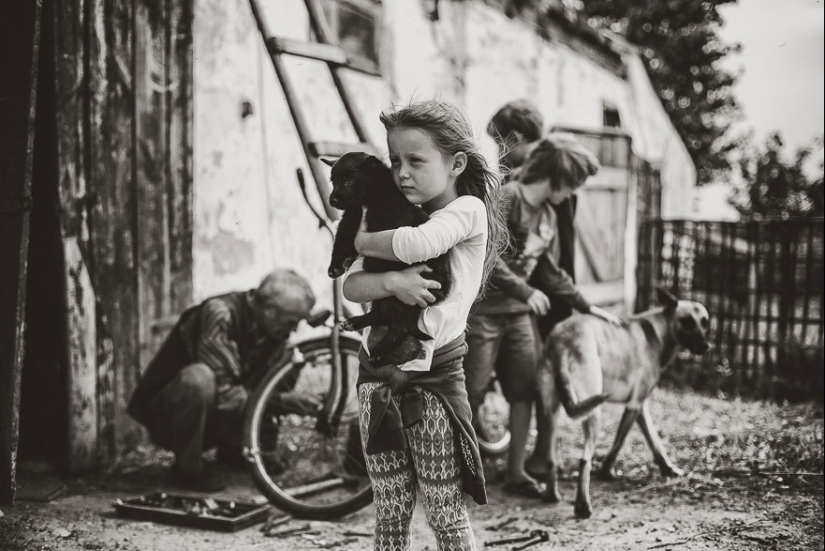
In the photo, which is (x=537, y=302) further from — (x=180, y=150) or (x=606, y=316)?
(x=180, y=150)

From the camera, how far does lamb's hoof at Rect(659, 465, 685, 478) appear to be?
4.36 m

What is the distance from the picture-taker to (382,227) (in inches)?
93.8

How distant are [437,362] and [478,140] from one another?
708mm

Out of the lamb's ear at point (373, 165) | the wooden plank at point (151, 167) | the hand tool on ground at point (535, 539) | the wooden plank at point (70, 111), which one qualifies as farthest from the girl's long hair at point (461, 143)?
the wooden plank at point (151, 167)

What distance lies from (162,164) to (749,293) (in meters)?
4.91

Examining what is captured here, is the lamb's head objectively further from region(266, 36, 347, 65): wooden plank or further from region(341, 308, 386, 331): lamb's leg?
region(266, 36, 347, 65): wooden plank

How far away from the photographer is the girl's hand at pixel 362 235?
240 cm

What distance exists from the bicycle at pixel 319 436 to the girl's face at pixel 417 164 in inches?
56.4

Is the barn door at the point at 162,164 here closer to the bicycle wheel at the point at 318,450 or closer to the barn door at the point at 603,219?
the bicycle wheel at the point at 318,450

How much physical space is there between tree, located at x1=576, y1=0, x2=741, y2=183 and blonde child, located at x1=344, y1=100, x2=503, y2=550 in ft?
73.3

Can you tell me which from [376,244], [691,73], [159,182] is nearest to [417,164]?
[376,244]

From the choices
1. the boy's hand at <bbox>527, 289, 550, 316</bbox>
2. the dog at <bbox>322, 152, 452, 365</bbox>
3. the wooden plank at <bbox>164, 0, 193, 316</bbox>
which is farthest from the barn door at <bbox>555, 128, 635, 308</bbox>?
the dog at <bbox>322, 152, 452, 365</bbox>

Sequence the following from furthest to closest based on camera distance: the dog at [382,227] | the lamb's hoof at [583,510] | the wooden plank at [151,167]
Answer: the wooden plank at [151,167], the lamb's hoof at [583,510], the dog at [382,227]

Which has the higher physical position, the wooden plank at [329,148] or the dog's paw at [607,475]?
the wooden plank at [329,148]
